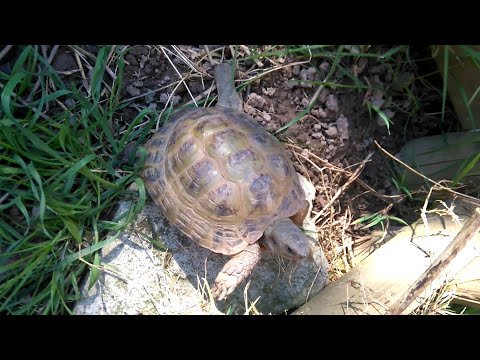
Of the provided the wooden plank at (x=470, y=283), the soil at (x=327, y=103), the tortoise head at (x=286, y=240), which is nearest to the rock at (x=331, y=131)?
the soil at (x=327, y=103)

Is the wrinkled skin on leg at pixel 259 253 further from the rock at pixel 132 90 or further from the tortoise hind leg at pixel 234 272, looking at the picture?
the rock at pixel 132 90

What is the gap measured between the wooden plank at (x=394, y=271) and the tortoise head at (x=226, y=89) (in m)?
1.19

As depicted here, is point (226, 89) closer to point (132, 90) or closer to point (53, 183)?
point (132, 90)

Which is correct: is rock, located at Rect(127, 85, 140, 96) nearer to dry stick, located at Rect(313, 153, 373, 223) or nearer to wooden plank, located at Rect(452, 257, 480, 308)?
dry stick, located at Rect(313, 153, 373, 223)

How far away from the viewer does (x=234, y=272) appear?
A: 6.73 ft

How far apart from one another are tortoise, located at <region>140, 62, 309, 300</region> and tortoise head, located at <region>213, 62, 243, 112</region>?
24 centimetres

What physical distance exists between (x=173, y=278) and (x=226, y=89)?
1162 mm

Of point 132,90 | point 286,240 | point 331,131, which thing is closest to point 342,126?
point 331,131

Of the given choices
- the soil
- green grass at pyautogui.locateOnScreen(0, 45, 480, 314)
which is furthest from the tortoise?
the soil

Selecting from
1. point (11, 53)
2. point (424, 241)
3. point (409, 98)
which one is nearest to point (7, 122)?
point (11, 53)

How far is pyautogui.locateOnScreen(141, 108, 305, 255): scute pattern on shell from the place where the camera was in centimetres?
205

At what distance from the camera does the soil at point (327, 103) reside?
8.12 ft

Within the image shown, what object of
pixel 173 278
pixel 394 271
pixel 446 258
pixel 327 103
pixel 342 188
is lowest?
pixel 173 278
